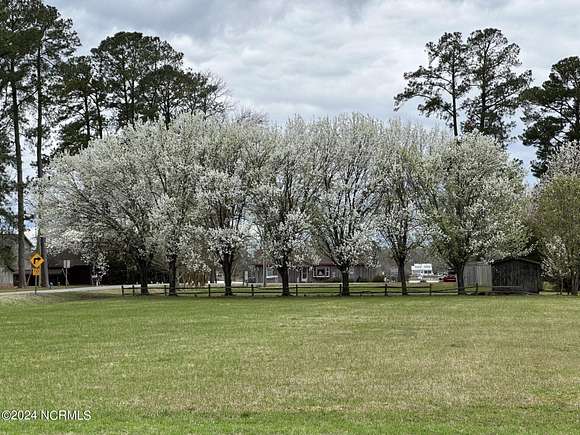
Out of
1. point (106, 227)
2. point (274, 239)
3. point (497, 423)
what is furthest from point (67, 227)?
point (497, 423)

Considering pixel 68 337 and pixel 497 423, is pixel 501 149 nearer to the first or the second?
pixel 68 337

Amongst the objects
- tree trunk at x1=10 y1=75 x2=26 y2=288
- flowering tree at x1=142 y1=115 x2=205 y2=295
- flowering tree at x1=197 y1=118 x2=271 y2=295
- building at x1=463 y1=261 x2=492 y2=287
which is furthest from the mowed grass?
building at x1=463 y1=261 x2=492 y2=287

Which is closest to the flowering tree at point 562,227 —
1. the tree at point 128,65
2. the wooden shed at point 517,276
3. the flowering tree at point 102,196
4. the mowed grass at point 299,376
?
the wooden shed at point 517,276

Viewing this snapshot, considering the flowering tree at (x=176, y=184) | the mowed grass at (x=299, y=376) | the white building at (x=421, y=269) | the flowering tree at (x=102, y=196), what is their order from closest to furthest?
the mowed grass at (x=299, y=376)
the flowering tree at (x=176, y=184)
the flowering tree at (x=102, y=196)
the white building at (x=421, y=269)

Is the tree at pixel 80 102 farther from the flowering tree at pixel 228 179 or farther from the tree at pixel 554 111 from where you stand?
the tree at pixel 554 111

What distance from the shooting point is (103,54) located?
179 ft

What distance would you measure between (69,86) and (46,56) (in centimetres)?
341

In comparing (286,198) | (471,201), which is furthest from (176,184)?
(471,201)

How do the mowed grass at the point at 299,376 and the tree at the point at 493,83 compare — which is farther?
the tree at the point at 493,83

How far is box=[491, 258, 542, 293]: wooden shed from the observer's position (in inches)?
1788

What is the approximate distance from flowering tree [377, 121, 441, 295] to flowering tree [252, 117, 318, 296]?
210 inches

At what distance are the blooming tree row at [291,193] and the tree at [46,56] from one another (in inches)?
185

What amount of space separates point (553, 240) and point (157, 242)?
28.7 meters

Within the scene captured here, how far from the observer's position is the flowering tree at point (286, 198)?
44.5 m
